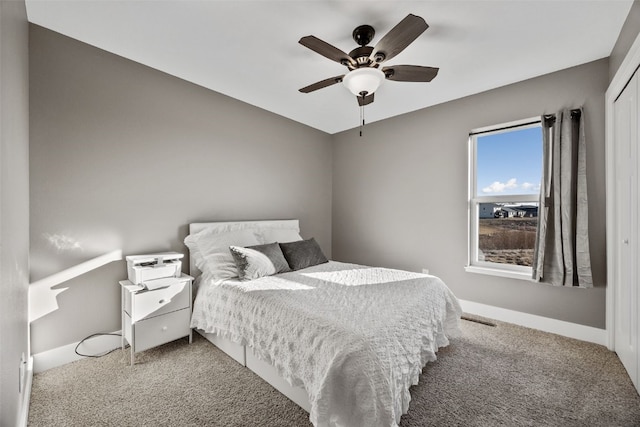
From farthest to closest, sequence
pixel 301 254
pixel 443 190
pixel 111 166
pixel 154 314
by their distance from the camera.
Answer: pixel 443 190 < pixel 301 254 < pixel 111 166 < pixel 154 314

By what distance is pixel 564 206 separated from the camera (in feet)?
8.43

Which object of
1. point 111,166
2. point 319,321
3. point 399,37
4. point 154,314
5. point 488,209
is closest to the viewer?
point 319,321

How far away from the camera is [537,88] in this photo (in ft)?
9.14

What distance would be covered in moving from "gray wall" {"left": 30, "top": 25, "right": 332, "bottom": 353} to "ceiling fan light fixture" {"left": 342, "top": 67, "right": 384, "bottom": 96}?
1785mm

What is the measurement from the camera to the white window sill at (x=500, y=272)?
2863 millimetres

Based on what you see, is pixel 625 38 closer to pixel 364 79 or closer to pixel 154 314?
pixel 364 79

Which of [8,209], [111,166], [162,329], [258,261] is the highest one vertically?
[111,166]

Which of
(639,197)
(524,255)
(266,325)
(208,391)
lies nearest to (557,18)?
(639,197)

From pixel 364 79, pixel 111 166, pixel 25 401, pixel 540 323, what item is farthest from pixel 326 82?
A: pixel 540 323

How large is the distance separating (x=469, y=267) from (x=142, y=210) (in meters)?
3.51

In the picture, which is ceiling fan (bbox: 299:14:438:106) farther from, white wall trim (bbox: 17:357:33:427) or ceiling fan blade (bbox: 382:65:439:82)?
white wall trim (bbox: 17:357:33:427)

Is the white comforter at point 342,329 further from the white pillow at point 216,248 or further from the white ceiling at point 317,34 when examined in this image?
the white ceiling at point 317,34

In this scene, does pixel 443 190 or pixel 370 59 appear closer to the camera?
pixel 370 59

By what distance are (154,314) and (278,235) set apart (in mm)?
1456
